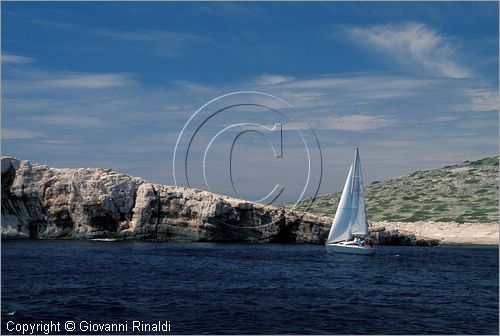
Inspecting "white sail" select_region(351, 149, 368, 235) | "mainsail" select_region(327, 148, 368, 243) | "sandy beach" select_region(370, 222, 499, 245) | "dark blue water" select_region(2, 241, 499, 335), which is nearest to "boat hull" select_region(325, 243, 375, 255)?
"mainsail" select_region(327, 148, 368, 243)

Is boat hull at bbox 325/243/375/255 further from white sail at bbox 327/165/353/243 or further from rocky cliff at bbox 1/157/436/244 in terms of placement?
rocky cliff at bbox 1/157/436/244

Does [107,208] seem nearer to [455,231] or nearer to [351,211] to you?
[351,211]

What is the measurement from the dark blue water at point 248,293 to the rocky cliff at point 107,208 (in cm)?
2474

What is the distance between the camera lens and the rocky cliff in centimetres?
9706

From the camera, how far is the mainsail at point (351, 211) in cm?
8944

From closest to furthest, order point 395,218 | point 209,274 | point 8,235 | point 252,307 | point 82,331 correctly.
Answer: point 82,331, point 252,307, point 209,274, point 8,235, point 395,218

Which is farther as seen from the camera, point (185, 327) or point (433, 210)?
point (433, 210)

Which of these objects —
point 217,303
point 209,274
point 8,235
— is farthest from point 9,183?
point 217,303

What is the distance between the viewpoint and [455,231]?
142375 millimetres

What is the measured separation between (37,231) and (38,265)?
1791 inches

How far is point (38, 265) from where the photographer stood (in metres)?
57.0

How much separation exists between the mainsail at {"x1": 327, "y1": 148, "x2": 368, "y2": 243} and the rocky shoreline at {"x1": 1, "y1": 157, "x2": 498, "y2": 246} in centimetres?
1868

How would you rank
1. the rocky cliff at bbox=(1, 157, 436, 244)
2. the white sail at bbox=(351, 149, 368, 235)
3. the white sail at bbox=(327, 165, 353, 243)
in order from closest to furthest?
the white sail at bbox=(327, 165, 353, 243), the white sail at bbox=(351, 149, 368, 235), the rocky cliff at bbox=(1, 157, 436, 244)

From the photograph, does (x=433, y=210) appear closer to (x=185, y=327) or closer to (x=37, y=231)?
(x=37, y=231)
